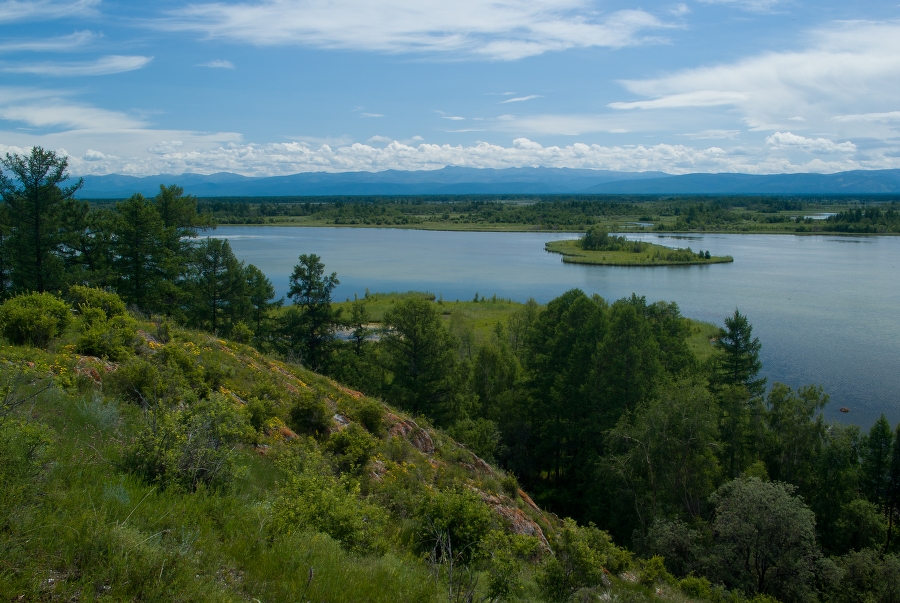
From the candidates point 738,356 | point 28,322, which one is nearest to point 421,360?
point 28,322

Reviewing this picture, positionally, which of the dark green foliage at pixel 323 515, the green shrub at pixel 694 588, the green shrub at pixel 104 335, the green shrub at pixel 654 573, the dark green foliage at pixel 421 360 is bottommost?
the green shrub at pixel 694 588

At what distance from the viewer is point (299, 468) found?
825 cm

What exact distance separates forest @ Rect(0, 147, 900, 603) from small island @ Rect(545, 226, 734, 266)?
55246 mm

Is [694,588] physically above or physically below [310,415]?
below

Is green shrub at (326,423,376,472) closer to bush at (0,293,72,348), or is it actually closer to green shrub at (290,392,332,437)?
green shrub at (290,392,332,437)

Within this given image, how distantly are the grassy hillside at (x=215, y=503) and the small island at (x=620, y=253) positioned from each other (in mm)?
81066

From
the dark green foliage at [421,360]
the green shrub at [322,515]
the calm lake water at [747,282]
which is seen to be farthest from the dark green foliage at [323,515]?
the calm lake water at [747,282]

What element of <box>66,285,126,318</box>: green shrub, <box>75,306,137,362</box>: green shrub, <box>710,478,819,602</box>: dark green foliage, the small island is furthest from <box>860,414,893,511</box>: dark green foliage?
the small island

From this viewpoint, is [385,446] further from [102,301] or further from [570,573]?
[102,301]

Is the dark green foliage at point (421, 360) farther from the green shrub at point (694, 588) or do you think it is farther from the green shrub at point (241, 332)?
the green shrub at point (694, 588)

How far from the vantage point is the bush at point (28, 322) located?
9.79 metres

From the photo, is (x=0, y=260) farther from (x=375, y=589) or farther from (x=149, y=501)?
(x=375, y=589)

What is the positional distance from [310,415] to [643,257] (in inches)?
3429

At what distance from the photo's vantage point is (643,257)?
90.4m
